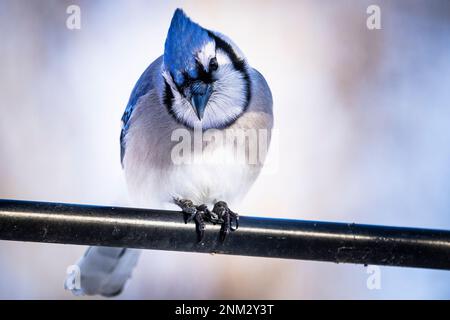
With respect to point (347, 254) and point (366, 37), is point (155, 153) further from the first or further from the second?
point (366, 37)

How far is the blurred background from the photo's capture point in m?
2.05

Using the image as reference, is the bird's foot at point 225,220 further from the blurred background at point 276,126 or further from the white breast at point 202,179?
the blurred background at point 276,126

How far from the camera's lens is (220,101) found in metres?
1.66

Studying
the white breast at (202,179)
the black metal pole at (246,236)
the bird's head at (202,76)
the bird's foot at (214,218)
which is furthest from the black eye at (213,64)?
the black metal pole at (246,236)

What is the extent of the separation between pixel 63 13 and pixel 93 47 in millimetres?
146

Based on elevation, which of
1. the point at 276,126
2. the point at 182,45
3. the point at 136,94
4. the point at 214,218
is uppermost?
the point at 182,45

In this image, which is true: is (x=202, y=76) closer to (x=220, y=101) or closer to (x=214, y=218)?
(x=220, y=101)

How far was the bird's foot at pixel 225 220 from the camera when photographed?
1.26 meters

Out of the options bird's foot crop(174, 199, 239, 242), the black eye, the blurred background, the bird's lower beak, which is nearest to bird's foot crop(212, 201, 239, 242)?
bird's foot crop(174, 199, 239, 242)

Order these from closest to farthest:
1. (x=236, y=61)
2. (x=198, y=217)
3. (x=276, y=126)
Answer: (x=198, y=217), (x=236, y=61), (x=276, y=126)

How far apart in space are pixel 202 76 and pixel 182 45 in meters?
0.09

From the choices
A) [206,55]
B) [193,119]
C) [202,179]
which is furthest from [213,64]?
[202,179]

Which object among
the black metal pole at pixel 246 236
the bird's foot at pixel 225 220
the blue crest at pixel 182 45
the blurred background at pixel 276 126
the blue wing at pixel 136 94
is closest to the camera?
the black metal pole at pixel 246 236
